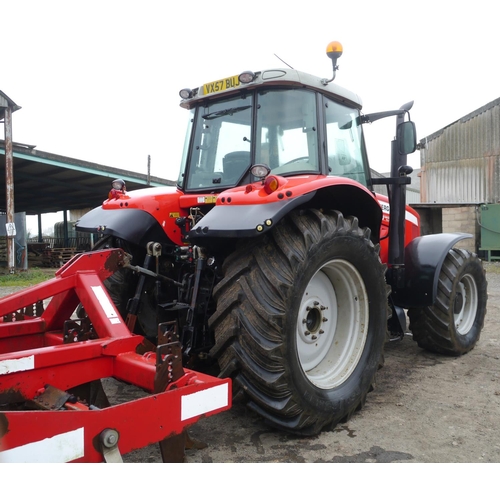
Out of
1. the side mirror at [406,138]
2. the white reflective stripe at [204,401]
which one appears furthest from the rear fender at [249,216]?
the side mirror at [406,138]

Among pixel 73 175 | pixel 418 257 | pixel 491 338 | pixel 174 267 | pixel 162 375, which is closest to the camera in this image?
pixel 162 375

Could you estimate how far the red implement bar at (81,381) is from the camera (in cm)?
167

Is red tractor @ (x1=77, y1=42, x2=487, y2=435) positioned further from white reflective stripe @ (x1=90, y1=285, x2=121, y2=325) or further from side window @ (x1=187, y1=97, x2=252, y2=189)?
white reflective stripe @ (x1=90, y1=285, x2=121, y2=325)

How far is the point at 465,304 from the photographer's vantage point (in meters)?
4.84

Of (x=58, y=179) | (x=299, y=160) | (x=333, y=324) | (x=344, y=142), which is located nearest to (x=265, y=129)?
(x=299, y=160)

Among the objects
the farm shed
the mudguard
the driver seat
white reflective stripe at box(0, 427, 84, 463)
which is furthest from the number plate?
the farm shed

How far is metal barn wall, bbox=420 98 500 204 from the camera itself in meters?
17.0

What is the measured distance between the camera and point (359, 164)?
12.8 feet

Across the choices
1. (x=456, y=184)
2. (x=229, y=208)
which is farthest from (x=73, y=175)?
(x=229, y=208)

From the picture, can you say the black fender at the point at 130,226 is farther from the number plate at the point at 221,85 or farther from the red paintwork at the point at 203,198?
the number plate at the point at 221,85

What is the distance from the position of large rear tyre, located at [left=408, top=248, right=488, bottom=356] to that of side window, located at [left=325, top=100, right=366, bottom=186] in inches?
50.3

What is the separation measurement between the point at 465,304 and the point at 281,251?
3010 mm

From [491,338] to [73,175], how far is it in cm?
1443

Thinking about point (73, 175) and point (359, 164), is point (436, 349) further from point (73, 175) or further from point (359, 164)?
point (73, 175)
